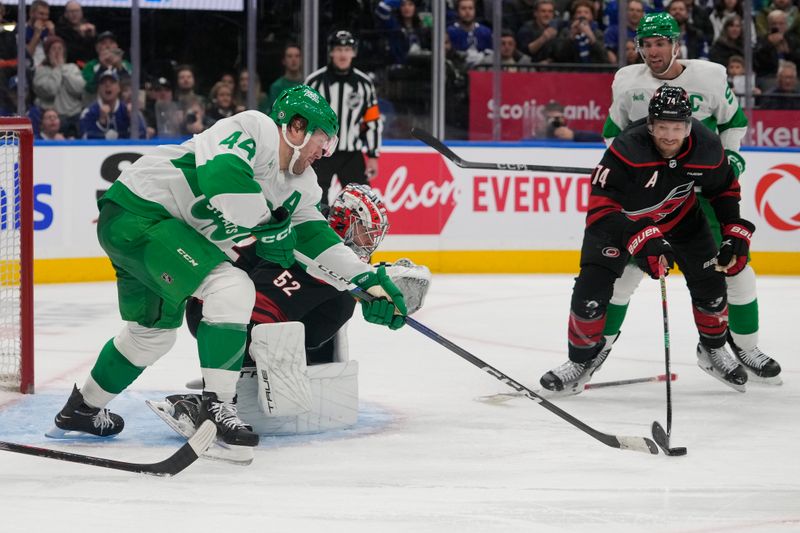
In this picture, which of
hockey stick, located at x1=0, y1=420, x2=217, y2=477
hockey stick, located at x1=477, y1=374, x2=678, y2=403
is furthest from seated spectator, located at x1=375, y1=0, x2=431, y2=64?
hockey stick, located at x1=0, y1=420, x2=217, y2=477

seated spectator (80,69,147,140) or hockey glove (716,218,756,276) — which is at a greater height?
seated spectator (80,69,147,140)

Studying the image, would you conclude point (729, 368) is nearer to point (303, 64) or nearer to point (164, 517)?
point (164, 517)

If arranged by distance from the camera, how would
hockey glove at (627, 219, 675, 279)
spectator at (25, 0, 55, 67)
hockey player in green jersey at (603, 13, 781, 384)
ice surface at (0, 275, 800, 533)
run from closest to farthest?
ice surface at (0, 275, 800, 533)
hockey glove at (627, 219, 675, 279)
hockey player in green jersey at (603, 13, 781, 384)
spectator at (25, 0, 55, 67)

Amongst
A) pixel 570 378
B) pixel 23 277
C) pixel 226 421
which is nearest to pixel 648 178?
pixel 570 378

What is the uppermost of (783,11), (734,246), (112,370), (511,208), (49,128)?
(783,11)

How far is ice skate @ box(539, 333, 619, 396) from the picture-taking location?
4094 millimetres

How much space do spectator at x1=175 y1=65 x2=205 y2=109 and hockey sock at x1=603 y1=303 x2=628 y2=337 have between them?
3691mm

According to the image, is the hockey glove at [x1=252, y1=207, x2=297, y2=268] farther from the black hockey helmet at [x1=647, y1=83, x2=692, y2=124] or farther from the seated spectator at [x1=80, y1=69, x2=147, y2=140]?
the seated spectator at [x1=80, y1=69, x2=147, y2=140]

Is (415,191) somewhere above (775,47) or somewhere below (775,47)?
below

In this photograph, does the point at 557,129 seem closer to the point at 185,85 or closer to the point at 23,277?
the point at 185,85

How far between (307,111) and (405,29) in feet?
14.8

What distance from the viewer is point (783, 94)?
7688 millimetres

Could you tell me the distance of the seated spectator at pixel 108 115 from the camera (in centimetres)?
692

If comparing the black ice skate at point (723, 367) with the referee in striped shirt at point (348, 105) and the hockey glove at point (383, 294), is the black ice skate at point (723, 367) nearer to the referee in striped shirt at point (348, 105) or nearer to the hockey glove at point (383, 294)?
the hockey glove at point (383, 294)
